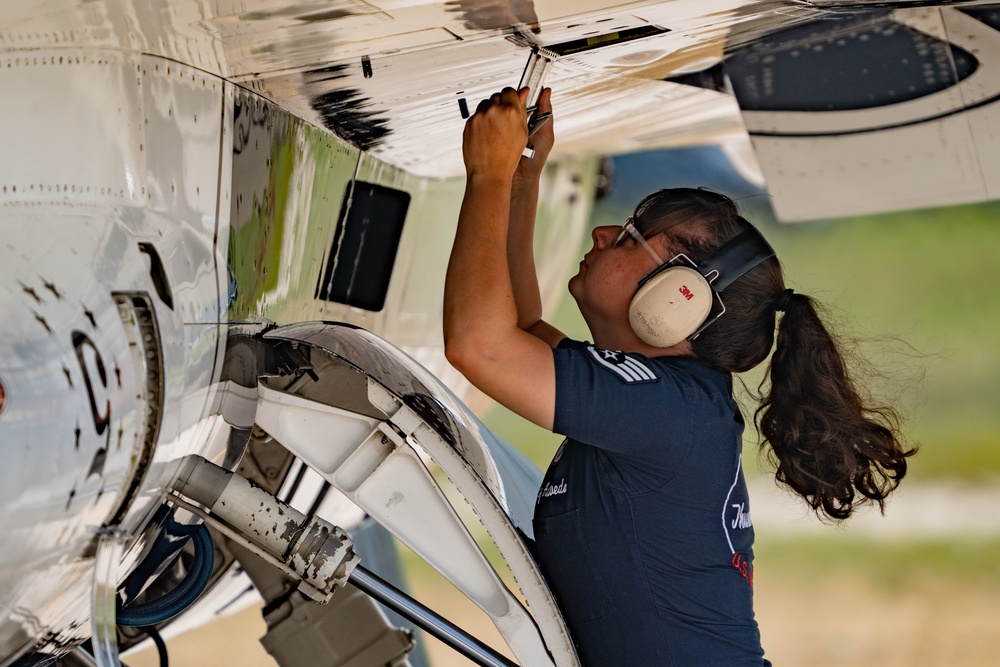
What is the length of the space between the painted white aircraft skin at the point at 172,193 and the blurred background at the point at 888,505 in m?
3.38

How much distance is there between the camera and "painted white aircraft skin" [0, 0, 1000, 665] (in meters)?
1.05

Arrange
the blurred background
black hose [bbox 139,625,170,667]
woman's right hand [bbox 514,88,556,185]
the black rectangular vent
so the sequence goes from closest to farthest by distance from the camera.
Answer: woman's right hand [bbox 514,88,556,185], black hose [bbox 139,625,170,667], the black rectangular vent, the blurred background

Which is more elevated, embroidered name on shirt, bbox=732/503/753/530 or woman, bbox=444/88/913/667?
woman, bbox=444/88/913/667

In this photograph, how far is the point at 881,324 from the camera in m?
6.43

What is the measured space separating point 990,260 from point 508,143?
6.16 meters

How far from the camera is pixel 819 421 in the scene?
156cm

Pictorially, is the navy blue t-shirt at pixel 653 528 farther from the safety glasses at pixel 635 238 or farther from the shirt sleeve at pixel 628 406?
the safety glasses at pixel 635 238

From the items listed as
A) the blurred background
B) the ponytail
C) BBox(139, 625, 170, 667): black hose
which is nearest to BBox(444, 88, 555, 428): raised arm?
the ponytail

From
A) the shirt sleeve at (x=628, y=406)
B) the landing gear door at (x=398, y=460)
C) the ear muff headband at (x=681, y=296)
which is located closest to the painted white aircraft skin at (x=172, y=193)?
the landing gear door at (x=398, y=460)

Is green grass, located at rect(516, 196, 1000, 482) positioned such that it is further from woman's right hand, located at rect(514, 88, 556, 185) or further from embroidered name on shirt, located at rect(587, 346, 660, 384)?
embroidered name on shirt, located at rect(587, 346, 660, 384)

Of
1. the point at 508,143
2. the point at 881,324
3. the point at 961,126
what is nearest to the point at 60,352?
the point at 508,143

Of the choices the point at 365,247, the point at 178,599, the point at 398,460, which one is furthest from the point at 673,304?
the point at 365,247

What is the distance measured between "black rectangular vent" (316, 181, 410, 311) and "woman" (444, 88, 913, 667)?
1.79 feet

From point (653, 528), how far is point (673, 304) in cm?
31
